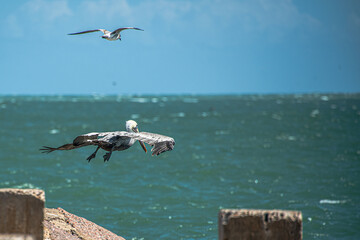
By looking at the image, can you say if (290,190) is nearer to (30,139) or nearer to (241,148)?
(241,148)

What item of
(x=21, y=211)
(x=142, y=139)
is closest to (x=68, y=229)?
(x=142, y=139)

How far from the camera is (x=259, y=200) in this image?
18.5 meters

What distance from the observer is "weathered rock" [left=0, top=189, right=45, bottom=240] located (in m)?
4.28

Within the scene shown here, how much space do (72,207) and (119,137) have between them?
10.1 metres

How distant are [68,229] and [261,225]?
445 centimetres

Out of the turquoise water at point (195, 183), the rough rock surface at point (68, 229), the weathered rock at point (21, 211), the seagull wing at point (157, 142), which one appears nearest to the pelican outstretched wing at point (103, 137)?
the seagull wing at point (157, 142)

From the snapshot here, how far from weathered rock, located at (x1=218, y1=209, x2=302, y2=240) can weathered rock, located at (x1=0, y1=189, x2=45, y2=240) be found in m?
1.49

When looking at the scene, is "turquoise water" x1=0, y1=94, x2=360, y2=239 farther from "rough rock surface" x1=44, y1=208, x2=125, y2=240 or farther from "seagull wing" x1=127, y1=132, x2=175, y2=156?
"seagull wing" x1=127, y1=132, x2=175, y2=156

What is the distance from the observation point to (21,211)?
14.1ft

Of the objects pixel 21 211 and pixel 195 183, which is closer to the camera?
pixel 21 211

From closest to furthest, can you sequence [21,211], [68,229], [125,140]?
1. [21,211]
2. [125,140]
3. [68,229]

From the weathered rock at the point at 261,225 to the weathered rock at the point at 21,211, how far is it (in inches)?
58.7

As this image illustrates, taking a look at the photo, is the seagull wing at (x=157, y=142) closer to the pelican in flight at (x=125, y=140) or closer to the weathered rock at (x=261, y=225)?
the pelican in flight at (x=125, y=140)

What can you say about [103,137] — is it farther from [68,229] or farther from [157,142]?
[68,229]
